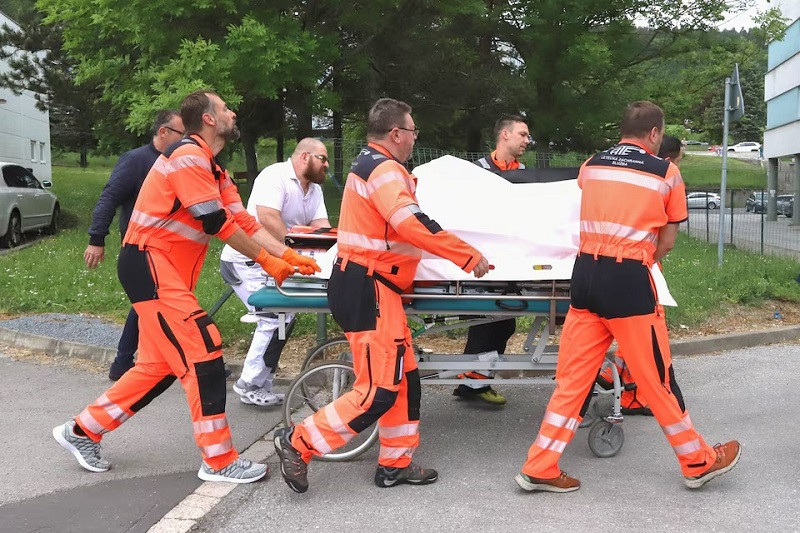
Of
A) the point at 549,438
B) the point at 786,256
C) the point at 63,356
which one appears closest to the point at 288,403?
the point at 549,438

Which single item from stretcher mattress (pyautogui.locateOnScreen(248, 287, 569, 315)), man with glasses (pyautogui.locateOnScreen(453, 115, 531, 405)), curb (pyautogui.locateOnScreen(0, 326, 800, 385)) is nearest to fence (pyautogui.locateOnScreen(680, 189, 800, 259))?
curb (pyautogui.locateOnScreen(0, 326, 800, 385))

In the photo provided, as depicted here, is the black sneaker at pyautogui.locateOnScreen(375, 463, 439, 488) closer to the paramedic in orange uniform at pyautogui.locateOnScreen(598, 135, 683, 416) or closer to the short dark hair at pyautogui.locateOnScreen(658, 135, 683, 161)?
the paramedic in orange uniform at pyautogui.locateOnScreen(598, 135, 683, 416)

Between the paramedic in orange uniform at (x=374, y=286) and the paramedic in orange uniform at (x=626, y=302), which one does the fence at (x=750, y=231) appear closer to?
the paramedic in orange uniform at (x=626, y=302)

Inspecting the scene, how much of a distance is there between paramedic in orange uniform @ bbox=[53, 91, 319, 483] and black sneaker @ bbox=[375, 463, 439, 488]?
66cm

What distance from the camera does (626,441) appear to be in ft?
17.9

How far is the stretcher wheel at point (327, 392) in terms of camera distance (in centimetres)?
511

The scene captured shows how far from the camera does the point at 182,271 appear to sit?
4.65m

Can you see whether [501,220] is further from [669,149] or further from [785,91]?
[785,91]

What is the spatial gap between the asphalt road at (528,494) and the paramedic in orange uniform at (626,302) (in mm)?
188

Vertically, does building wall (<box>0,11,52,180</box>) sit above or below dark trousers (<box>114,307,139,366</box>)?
above

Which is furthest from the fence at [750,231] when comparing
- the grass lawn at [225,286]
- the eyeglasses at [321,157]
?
the eyeglasses at [321,157]

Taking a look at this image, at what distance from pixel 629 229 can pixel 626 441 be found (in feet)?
5.67

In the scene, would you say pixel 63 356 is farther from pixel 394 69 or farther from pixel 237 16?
pixel 394 69

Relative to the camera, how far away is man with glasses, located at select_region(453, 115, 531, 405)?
6.19 metres
